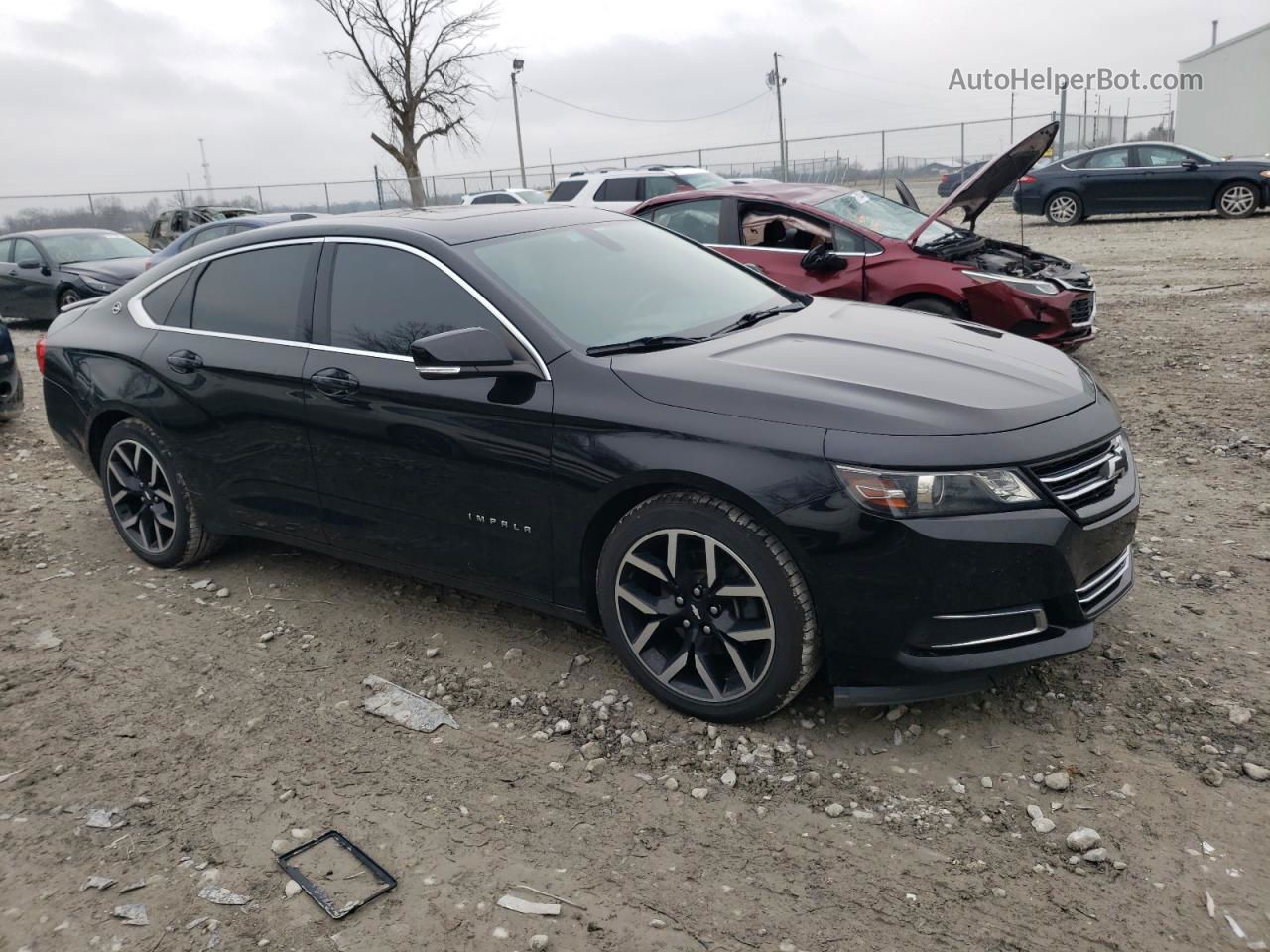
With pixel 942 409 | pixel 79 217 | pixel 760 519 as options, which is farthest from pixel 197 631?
pixel 79 217

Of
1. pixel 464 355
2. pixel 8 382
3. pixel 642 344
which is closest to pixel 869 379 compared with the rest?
pixel 642 344

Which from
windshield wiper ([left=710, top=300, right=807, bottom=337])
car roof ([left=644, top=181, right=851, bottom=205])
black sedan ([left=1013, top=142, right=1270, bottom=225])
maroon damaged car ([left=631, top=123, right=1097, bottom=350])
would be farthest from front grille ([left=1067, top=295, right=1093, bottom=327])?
black sedan ([left=1013, top=142, right=1270, bottom=225])

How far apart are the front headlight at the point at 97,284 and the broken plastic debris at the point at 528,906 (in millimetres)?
12921

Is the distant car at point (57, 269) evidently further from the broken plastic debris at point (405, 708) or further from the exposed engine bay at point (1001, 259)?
the broken plastic debris at point (405, 708)

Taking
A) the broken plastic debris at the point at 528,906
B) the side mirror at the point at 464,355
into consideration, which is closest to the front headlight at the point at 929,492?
the side mirror at the point at 464,355

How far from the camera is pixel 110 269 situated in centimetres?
1377

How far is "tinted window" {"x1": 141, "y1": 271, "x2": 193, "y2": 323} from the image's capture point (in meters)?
4.77

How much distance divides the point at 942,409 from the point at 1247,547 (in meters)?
2.29

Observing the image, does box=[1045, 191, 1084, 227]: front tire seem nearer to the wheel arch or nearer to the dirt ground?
the dirt ground

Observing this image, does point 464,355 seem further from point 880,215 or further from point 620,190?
point 620,190

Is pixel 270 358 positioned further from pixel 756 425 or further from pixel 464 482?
pixel 756 425

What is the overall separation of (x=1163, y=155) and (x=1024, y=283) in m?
13.3

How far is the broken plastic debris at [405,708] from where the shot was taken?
3.54m

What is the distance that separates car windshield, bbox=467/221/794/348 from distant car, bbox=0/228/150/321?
11.3 m
